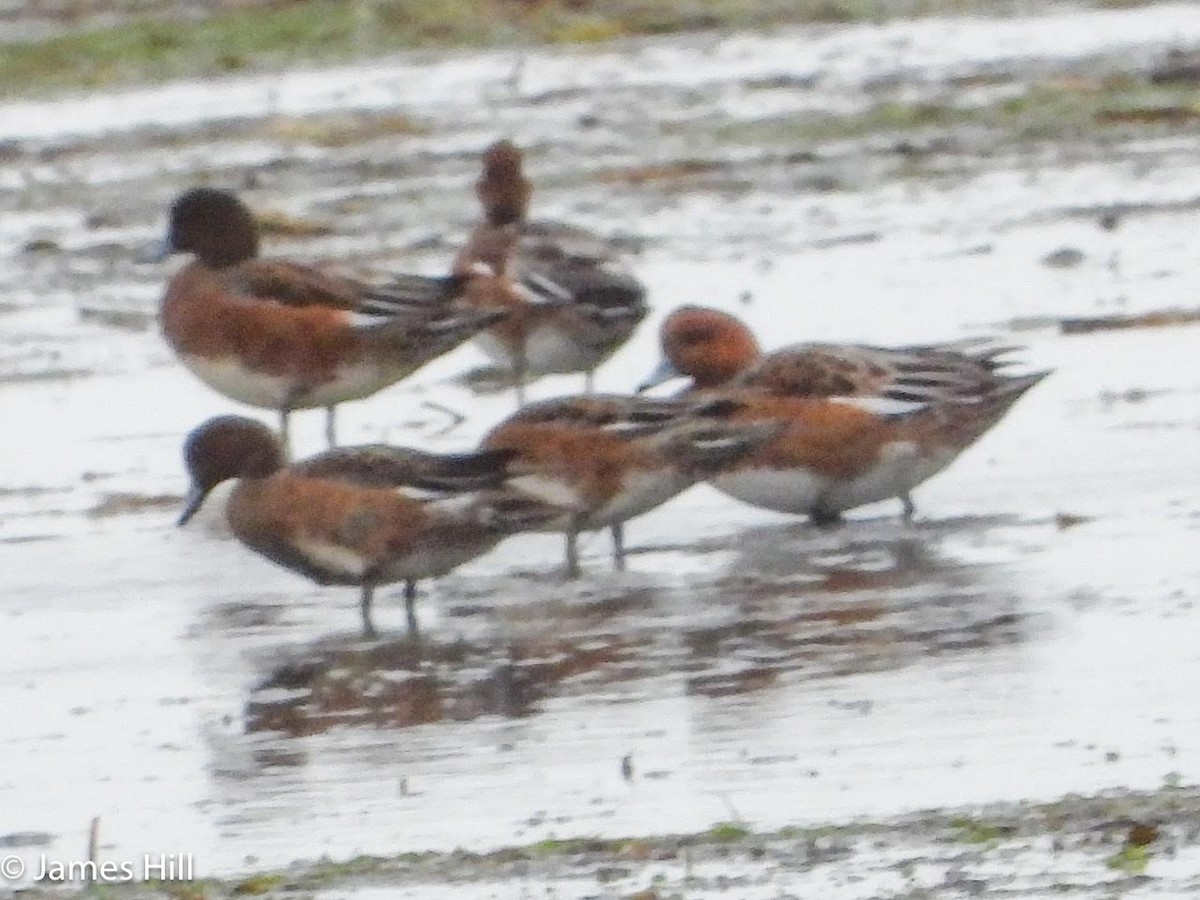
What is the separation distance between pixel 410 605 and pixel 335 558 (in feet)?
0.74

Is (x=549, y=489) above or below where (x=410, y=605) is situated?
above

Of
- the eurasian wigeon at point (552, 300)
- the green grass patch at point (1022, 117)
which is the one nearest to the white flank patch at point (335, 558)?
the eurasian wigeon at point (552, 300)

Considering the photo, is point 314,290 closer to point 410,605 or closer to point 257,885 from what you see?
point 410,605

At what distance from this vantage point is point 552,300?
1291 cm

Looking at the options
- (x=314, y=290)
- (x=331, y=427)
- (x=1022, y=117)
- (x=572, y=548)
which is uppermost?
(x=1022, y=117)

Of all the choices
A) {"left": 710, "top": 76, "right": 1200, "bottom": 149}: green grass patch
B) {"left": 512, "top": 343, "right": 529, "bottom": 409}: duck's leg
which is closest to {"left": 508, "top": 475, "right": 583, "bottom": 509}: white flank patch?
{"left": 512, "top": 343, "right": 529, "bottom": 409}: duck's leg

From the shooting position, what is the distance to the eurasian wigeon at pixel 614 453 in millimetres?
9836

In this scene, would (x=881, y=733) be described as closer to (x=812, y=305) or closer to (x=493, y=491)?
(x=493, y=491)

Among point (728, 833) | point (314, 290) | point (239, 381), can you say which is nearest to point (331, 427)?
point (239, 381)

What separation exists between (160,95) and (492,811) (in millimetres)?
15222

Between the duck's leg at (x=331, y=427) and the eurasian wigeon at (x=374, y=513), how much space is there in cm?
275

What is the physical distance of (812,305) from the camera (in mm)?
14227

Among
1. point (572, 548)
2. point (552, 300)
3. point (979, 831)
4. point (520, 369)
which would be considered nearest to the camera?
point (979, 831)

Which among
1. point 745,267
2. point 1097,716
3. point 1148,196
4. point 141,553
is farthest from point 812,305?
point 1097,716
